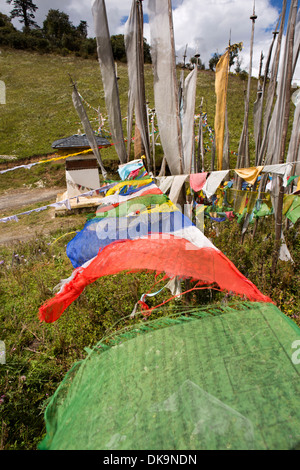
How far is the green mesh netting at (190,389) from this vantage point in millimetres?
1005

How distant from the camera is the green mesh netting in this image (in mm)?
1005

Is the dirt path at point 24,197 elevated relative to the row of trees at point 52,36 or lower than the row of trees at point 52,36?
lower

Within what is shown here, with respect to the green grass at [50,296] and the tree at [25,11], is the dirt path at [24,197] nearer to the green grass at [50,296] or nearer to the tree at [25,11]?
the green grass at [50,296]

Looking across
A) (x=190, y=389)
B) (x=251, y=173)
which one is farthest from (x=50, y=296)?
(x=190, y=389)

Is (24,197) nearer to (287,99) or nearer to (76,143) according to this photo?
(76,143)

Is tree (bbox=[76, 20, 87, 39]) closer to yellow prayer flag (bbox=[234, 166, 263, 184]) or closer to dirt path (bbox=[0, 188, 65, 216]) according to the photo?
dirt path (bbox=[0, 188, 65, 216])

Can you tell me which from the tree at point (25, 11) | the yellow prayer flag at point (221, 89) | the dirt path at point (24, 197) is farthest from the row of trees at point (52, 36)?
the yellow prayer flag at point (221, 89)

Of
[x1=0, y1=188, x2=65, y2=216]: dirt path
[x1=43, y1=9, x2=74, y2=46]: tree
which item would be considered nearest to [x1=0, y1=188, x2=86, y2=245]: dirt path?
[x1=0, y1=188, x2=65, y2=216]: dirt path

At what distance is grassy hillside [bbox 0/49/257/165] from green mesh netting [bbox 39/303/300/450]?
51.3ft

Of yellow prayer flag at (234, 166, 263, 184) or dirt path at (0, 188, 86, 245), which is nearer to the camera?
yellow prayer flag at (234, 166, 263, 184)

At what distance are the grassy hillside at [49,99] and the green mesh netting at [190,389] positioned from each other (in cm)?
1563

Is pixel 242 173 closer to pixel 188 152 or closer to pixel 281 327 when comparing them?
pixel 188 152

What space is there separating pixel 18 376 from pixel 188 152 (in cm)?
333
